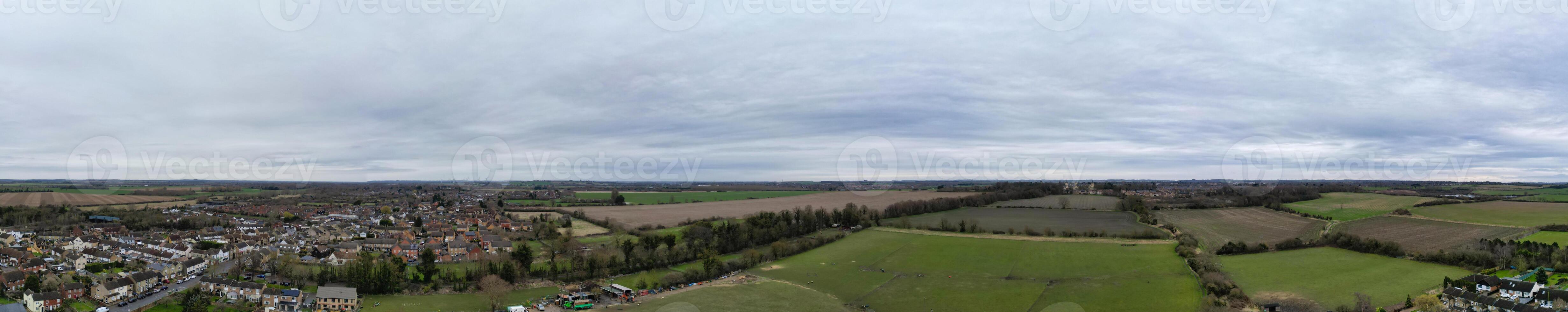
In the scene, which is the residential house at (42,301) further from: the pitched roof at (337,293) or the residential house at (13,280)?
the pitched roof at (337,293)

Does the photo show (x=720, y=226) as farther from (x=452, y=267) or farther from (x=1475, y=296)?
(x=1475, y=296)

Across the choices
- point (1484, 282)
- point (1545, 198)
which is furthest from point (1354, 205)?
point (1484, 282)

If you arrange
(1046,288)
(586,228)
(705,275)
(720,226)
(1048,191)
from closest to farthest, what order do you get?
(1046,288) < (705,275) < (720,226) < (586,228) < (1048,191)

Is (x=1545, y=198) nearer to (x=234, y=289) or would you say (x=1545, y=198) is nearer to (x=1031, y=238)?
(x=1031, y=238)

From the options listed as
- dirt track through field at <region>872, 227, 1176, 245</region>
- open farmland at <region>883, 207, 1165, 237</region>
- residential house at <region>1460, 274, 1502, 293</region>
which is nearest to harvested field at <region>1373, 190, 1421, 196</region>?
open farmland at <region>883, 207, 1165, 237</region>

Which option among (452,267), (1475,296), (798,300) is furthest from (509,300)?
(1475,296)

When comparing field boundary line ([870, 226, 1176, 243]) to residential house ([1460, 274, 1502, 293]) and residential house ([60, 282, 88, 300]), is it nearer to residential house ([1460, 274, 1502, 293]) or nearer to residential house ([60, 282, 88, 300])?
Result: residential house ([1460, 274, 1502, 293])
